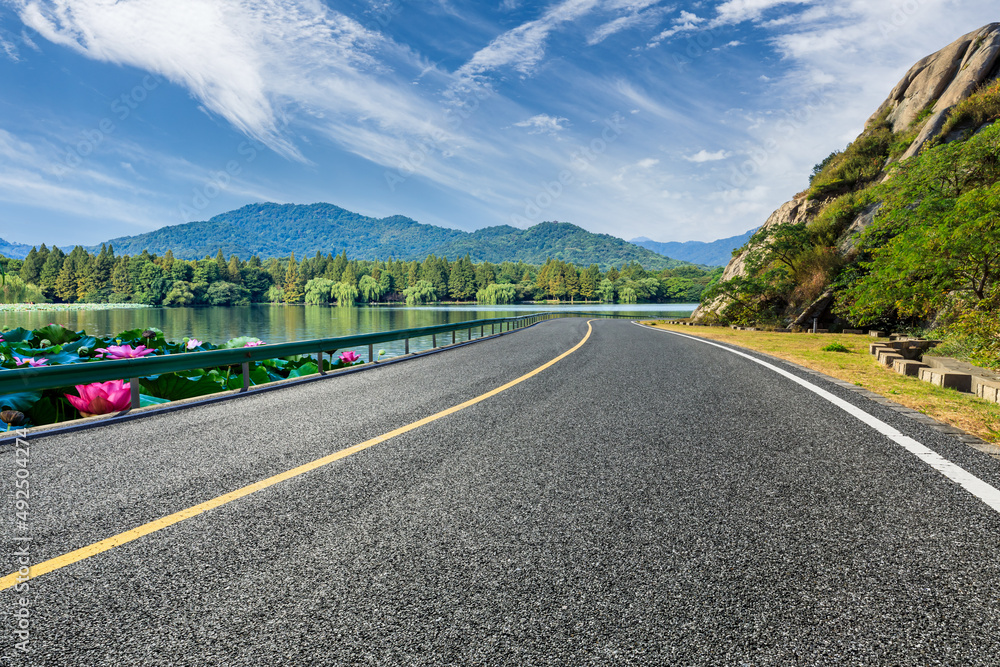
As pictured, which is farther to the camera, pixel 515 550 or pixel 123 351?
pixel 123 351

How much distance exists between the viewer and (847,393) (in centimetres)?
800

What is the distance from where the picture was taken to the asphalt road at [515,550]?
6.79 feet

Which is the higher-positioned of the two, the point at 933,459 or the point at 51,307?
the point at 933,459

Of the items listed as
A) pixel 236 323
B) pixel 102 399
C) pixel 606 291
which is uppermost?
pixel 606 291

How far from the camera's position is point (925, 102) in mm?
33375

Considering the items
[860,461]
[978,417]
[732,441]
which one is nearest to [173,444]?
[732,441]

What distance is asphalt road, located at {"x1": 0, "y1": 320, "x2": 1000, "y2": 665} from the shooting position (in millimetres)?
2068

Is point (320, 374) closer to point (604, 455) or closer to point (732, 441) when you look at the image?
point (604, 455)

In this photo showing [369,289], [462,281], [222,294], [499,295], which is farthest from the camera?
[462,281]

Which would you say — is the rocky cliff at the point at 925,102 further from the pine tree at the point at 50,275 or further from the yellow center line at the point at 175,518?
the pine tree at the point at 50,275

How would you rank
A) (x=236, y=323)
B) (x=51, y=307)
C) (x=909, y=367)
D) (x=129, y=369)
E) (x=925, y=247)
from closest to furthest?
(x=129, y=369) < (x=909, y=367) < (x=925, y=247) < (x=236, y=323) < (x=51, y=307)

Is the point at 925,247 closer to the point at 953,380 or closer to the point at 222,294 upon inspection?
the point at 953,380

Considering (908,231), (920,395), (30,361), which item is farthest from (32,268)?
(920,395)

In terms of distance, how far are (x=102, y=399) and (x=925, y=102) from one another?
45596 mm
